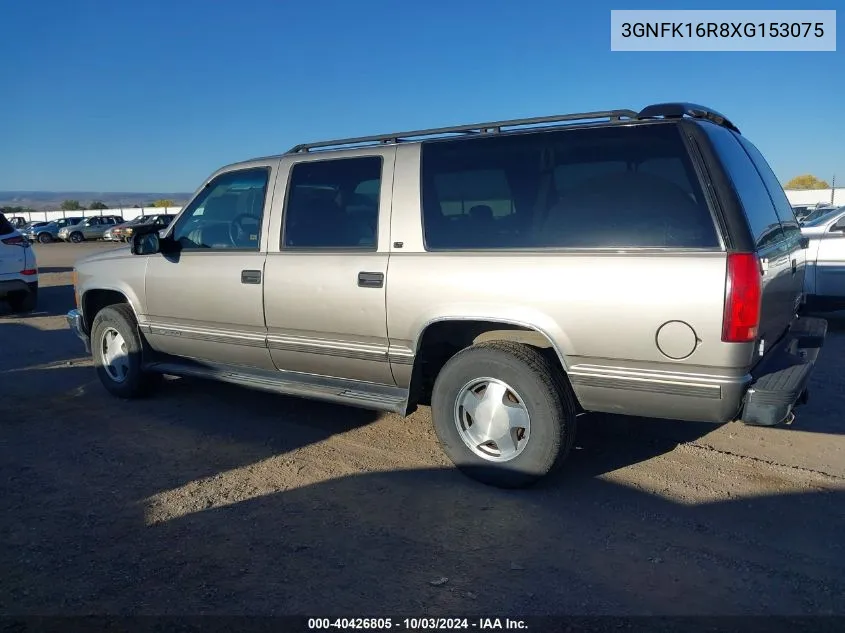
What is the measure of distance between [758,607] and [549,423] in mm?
1297

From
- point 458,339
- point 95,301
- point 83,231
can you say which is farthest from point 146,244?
point 83,231

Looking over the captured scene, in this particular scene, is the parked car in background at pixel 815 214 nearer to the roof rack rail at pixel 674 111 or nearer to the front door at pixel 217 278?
the roof rack rail at pixel 674 111

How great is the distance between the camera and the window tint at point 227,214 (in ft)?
16.5

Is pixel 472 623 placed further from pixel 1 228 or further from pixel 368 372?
pixel 1 228

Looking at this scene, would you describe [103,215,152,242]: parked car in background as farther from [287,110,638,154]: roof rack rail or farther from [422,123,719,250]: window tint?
[422,123,719,250]: window tint

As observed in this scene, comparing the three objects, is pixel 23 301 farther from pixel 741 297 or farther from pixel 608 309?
pixel 741 297

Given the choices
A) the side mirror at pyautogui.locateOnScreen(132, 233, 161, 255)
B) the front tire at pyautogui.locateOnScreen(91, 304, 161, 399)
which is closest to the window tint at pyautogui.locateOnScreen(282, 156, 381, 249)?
the side mirror at pyautogui.locateOnScreen(132, 233, 161, 255)

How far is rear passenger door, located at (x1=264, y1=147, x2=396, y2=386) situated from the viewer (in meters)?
4.29

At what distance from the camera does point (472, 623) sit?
270cm

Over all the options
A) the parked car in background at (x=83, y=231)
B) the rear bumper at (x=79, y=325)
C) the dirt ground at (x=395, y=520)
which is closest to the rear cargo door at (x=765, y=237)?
the dirt ground at (x=395, y=520)

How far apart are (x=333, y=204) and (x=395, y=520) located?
217 cm

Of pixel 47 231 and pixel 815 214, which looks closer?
pixel 815 214

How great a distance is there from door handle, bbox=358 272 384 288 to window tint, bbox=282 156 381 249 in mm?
190

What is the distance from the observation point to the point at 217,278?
507cm
